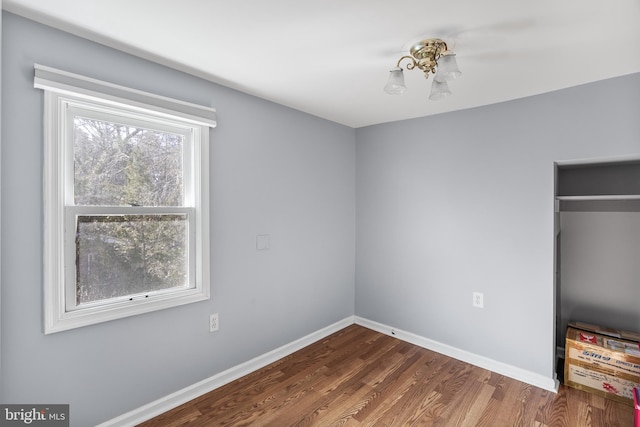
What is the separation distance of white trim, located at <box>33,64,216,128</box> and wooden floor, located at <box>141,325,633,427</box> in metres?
1.95

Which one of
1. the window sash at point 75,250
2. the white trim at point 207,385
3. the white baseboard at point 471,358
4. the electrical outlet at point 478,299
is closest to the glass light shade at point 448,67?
the window sash at point 75,250

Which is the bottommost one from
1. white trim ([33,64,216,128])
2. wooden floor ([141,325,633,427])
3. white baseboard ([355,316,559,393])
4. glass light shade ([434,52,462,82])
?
wooden floor ([141,325,633,427])

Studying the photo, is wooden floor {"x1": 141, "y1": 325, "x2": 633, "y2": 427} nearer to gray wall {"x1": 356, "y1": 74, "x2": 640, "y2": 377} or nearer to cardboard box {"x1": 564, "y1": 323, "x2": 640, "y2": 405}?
cardboard box {"x1": 564, "y1": 323, "x2": 640, "y2": 405}

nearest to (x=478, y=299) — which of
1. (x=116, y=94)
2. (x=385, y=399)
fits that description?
(x=385, y=399)

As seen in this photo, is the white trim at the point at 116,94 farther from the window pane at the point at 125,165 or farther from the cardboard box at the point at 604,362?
the cardboard box at the point at 604,362

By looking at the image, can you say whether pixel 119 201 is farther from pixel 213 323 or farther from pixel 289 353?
pixel 289 353

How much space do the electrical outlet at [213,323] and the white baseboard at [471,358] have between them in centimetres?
178

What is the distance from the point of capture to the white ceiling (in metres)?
1.40

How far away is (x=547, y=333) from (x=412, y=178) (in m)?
1.67

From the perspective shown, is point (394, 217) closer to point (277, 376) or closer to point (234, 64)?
point (277, 376)

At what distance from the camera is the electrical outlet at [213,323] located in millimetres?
2266

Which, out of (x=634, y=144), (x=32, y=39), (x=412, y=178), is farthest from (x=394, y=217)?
(x=32, y=39)

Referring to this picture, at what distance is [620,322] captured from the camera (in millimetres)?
2445

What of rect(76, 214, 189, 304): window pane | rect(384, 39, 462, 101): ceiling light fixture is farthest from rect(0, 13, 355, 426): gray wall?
rect(384, 39, 462, 101): ceiling light fixture
